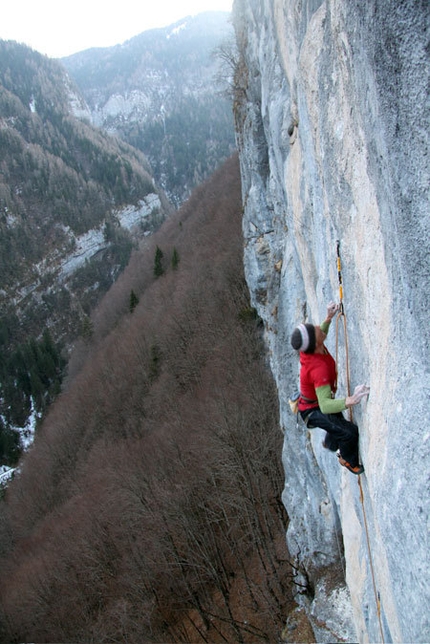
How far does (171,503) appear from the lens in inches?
885

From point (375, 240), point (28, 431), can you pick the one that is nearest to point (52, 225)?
point (28, 431)

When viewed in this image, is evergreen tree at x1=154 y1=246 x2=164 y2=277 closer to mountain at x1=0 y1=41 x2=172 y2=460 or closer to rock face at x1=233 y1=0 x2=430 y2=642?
mountain at x1=0 y1=41 x2=172 y2=460

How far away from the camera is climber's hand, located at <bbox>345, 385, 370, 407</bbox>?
15.7 feet

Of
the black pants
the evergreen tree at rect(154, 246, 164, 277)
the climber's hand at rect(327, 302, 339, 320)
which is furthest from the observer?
the evergreen tree at rect(154, 246, 164, 277)

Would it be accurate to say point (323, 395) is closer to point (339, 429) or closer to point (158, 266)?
point (339, 429)

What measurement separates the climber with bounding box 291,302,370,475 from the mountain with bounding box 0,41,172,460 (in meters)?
74.0

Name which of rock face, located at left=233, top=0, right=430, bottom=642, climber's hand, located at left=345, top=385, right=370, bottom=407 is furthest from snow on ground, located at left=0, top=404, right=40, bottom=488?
climber's hand, located at left=345, top=385, right=370, bottom=407

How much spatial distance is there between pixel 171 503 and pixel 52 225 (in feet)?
398

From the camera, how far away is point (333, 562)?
12383 millimetres

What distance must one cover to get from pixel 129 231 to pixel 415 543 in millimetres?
134292

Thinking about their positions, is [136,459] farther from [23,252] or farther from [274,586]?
[23,252]

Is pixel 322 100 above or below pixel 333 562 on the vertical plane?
above

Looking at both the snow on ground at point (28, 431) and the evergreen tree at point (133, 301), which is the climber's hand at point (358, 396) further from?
the snow on ground at point (28, 431)

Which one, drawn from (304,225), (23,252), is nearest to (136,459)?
(304,225)
